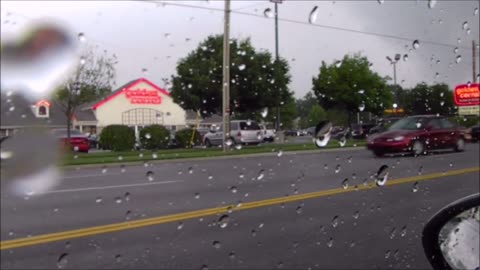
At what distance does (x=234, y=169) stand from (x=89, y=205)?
81.6 inches

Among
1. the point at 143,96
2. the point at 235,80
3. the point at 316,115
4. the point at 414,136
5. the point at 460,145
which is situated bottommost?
the point at 460,145

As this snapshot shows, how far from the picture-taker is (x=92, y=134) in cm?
306

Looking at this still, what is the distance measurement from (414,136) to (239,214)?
2526 mm

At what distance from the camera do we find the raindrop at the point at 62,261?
14.4ft

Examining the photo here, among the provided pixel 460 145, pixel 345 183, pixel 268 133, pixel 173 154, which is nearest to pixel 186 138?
pixel 173 154

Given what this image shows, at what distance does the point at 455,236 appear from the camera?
2525mm

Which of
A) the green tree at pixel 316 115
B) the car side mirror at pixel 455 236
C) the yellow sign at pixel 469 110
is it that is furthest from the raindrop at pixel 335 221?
the car side mirror at pixel 455 236

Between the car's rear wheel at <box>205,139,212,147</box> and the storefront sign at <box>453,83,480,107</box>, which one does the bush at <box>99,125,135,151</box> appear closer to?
the car's rear wheel at <box>205,139,212,147</box>

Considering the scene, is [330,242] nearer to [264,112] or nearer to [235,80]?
[264,112]

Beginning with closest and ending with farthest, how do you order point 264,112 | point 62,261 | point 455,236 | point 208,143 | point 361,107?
point 455,236, point 264,112, point 208,143, point 361,107, point 62,261

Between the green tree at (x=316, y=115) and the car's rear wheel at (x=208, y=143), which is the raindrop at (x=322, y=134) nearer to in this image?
the green tree at (x=316, y=115)

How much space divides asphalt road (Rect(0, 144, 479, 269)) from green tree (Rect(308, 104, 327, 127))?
0.38 m

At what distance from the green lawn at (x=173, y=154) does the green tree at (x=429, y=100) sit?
471mm

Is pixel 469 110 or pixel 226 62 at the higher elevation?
pixel 226 62
